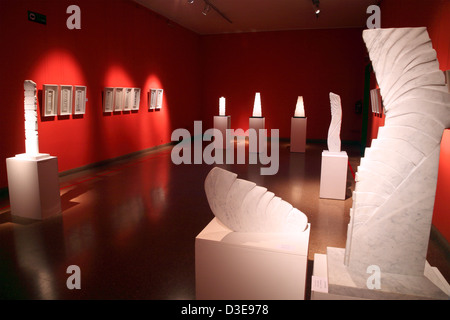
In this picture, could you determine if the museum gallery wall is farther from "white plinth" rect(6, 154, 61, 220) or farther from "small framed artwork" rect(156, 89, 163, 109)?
"white plinth" rect(6, 154, 61, 220)

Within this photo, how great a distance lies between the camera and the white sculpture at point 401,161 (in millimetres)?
2014

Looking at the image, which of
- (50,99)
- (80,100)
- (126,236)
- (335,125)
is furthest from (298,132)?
(126,236)

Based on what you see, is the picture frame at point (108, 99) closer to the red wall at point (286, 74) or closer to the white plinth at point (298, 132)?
the white plinth at point (298, 132)

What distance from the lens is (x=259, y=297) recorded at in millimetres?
2432

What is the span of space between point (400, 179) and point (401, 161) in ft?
0.38

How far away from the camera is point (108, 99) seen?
8430 mm

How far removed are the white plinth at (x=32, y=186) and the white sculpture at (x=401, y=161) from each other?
168 inches

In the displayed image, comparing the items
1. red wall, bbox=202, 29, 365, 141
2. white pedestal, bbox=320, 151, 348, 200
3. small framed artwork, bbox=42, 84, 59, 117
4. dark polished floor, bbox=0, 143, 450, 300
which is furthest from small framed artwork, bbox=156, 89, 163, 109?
white pedestal, bbox=320, 151, 348, 200

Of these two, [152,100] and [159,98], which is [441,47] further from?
[159,98]

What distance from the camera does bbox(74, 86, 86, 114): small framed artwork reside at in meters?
7.37

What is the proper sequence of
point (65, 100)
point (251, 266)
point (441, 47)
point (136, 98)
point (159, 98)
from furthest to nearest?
point (159, 98), point (136, 98), point (65, 100), point (441, 47), point (251, 266)

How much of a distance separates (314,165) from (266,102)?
231 inches
